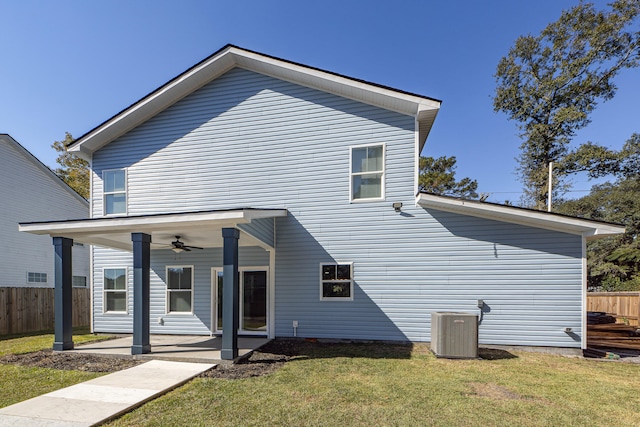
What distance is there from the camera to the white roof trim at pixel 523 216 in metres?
6.73

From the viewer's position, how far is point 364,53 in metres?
13.2

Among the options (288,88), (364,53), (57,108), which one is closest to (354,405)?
(288,88)

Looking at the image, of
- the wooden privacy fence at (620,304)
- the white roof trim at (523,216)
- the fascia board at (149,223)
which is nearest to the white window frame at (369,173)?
the white roof trim at (523,216)

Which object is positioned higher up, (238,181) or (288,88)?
(288,88)

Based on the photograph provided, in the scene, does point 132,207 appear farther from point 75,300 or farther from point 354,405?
point 354,405

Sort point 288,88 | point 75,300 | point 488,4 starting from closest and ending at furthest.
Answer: point 288,88, point 75,300, point 488,4

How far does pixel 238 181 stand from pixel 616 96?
79.5 feet

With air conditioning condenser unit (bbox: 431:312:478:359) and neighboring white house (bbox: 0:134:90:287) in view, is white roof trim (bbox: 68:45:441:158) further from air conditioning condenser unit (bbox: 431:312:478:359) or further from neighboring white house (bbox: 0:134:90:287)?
neighboring white house (bbox: 0:134:90:287)

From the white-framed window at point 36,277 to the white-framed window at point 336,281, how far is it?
1438cm

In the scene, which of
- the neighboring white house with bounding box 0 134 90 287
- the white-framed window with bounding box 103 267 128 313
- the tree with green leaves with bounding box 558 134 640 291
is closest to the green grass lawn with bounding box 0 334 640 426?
the white-framed window with bounding box 103 267 128 313

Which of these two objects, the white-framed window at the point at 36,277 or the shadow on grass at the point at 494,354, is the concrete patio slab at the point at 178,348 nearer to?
the shadow on grass at the point at 494,354

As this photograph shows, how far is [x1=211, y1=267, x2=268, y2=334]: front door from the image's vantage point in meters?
8.91

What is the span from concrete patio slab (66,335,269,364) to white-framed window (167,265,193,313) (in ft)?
2.71

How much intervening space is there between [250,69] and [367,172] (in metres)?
4.82
